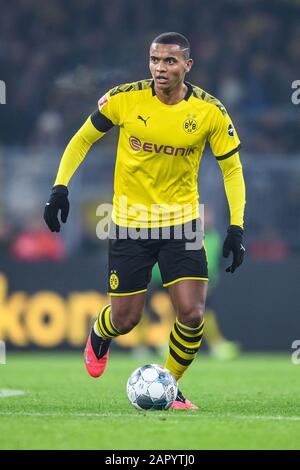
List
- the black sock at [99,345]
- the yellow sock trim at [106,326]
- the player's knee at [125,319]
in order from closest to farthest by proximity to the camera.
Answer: the player's knee at [125,319] → the yellow sock trim at [106,326] → the black sock at [99,345]

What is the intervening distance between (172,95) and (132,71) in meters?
8.15

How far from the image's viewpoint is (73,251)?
44.2 feet

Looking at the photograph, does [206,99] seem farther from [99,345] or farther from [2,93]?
[2,93]

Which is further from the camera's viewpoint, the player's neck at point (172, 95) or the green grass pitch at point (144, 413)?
the player's neck at point (172, 95)

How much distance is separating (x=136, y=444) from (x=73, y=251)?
827cm

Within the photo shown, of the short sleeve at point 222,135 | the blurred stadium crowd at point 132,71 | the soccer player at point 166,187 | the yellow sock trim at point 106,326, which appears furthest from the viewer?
the blurred stadium crowd at point 132,71

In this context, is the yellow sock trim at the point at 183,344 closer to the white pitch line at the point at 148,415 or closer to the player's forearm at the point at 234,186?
the white pitch line at the point at 148,415

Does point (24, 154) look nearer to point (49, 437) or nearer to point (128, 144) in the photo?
point (128, 144)

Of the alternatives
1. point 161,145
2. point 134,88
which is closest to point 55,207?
point 161,145

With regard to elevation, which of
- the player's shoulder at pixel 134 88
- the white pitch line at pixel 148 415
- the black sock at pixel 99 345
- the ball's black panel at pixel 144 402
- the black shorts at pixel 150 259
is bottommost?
the white pitch line at pixel 148 415

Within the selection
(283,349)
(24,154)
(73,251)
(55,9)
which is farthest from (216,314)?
(55,9)

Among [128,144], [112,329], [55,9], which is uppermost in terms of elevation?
[55,9]

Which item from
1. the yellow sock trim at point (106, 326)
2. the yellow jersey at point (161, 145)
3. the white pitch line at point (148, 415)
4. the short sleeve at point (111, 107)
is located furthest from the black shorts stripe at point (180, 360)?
the short sleeve at point (111, 107)

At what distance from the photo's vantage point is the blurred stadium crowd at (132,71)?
43.9 feet
